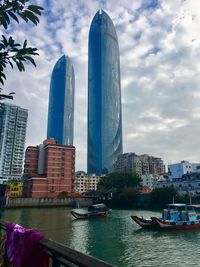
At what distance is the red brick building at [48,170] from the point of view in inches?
3878

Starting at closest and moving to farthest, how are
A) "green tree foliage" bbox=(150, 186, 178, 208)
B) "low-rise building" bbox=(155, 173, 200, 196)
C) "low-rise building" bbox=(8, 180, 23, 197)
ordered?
"green tree foliage" bbox=(150, 186, 178, 208) → "low-rise building" bbox=(155, 173, 200, 196) → "low-rise building" bbox=(8, 180, 23, 197)

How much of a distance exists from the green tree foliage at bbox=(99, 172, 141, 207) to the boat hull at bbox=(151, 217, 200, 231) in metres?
51.3

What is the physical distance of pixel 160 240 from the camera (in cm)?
2555

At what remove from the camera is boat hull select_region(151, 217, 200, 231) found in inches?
1265

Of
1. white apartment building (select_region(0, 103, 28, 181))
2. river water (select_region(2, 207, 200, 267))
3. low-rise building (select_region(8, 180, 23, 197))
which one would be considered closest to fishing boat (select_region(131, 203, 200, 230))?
river water (select_region(2, 207, 200, 267))

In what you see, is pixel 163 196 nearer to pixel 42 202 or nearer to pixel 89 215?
pixel 89 215

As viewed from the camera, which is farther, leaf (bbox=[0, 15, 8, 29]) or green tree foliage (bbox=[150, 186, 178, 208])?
green tree foliage (bbox=[150, 186, 178, 208])

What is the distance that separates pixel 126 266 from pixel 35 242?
14763 millimetres

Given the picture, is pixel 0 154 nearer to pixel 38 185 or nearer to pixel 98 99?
pixel 38 185

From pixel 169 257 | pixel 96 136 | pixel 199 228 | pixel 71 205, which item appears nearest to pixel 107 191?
pixel 71 205

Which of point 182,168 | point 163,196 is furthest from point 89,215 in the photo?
point 182,168

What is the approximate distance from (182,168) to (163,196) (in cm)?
3836

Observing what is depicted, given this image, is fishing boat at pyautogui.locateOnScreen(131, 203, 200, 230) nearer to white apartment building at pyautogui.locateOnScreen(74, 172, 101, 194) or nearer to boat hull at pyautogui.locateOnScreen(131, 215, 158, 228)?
boat hull at pyautogui.locateOnScreen(131, 215, 158, 228)

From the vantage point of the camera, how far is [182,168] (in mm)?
108375
